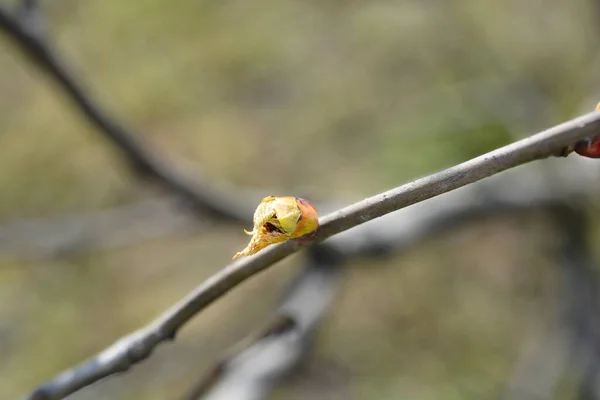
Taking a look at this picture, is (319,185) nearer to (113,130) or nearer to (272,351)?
(113,130)

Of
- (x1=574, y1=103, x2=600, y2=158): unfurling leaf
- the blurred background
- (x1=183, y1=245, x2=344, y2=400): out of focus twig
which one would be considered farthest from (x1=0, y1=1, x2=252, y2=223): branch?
(x1=574, y1=103, x2=600, y2=158): unfurling leaf

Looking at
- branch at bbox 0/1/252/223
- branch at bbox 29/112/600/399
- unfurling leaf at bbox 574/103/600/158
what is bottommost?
unfurling leaf at bbox 574/103/600/158

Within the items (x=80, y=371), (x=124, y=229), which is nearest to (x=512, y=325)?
(x=124, y=229)

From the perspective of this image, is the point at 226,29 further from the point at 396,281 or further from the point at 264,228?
the point at 264,228

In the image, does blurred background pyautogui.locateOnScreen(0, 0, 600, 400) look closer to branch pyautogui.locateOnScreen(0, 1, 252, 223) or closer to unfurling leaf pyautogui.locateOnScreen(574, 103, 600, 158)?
branch pyautogui.locateOnScreen(0, 1, 252, 223)

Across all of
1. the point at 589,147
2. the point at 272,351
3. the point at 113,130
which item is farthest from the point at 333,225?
the point at 113,130

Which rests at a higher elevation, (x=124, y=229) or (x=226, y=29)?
(x=226, y=29)

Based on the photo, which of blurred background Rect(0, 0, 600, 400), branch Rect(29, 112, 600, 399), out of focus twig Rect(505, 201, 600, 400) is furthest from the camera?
blurred background Rect(0, 0, 600, 400)
